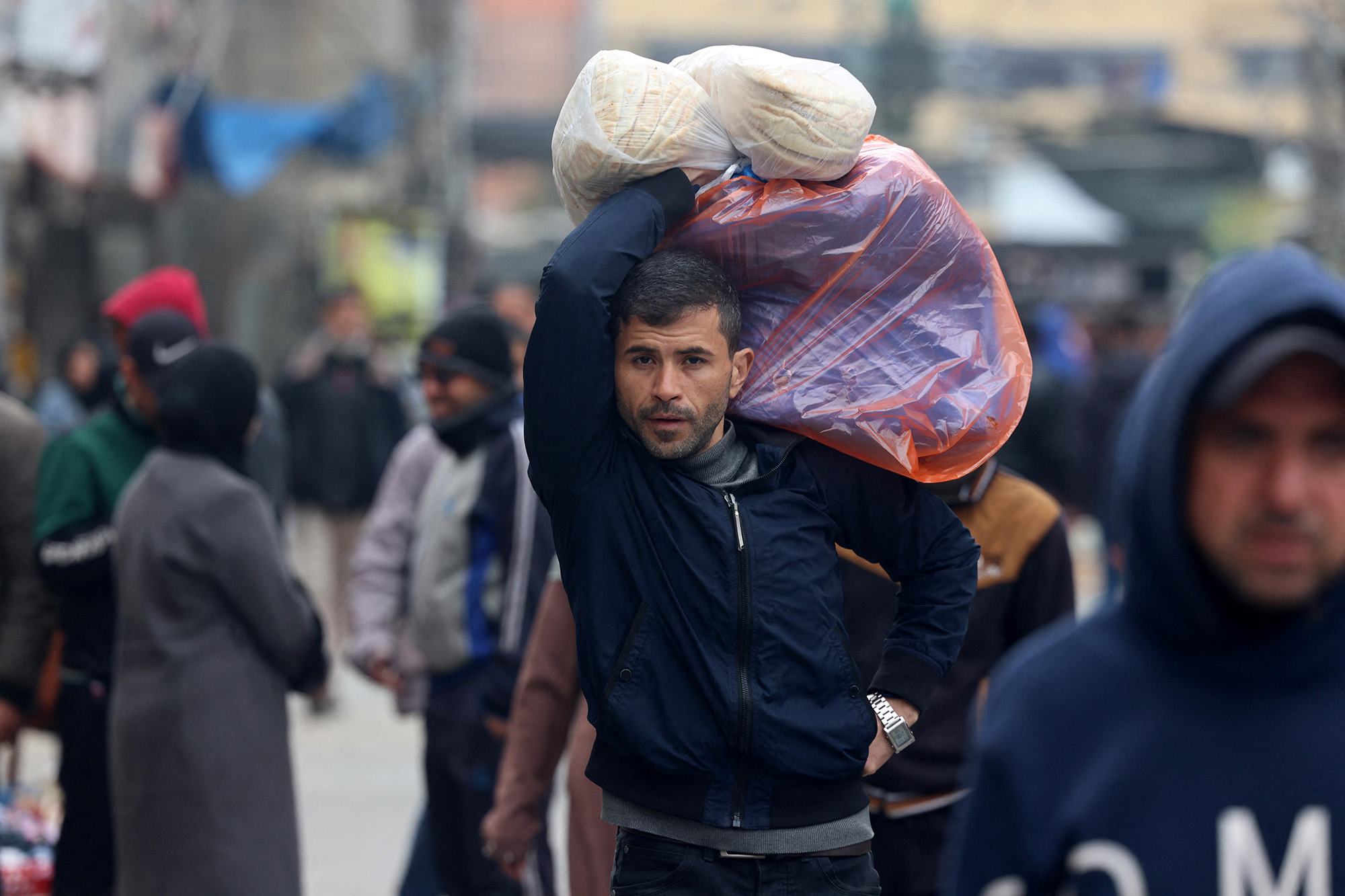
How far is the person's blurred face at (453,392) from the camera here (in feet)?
15.5

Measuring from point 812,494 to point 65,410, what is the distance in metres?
8.85

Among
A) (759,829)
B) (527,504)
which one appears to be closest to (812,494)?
(759,829)

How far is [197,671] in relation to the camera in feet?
12.8

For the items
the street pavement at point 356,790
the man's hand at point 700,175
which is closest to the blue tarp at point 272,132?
the street pavement at point 356,790

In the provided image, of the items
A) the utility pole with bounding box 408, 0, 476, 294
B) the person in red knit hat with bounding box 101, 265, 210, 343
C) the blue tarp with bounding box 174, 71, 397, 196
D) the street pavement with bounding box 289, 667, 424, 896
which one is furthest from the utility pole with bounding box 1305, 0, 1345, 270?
the person in red knit hat with bounding box 101, 265, 210, 343

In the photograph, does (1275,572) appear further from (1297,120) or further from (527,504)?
(1297,120)

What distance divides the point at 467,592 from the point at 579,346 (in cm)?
209

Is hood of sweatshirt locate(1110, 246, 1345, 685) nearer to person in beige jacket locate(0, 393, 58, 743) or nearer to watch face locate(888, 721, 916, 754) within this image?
watch face locate(888, 721, 916, 754)

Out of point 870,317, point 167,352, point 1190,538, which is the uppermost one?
point 870,317

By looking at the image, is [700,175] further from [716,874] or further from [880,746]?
[716,874]

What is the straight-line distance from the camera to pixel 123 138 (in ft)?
35.1

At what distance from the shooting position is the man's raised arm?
99.7 inches

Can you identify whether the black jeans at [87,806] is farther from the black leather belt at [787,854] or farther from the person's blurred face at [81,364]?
the person's blurred face at [81,364]

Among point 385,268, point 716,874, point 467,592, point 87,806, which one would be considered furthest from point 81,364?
point 716,874
